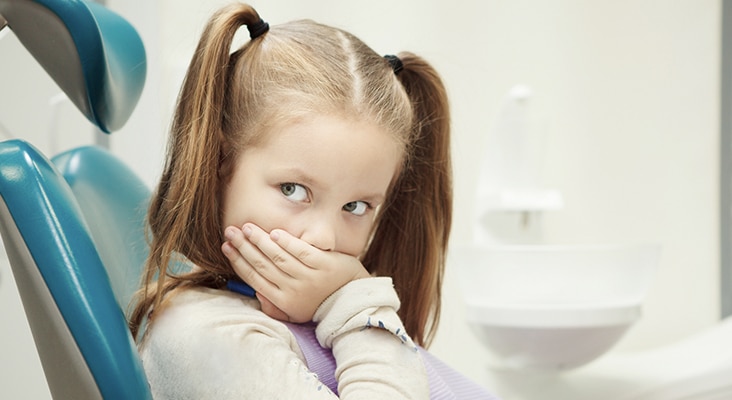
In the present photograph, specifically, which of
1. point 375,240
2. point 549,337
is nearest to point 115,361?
point 375,240

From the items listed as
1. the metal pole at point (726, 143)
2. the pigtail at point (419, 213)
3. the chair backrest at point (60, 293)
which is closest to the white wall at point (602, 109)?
the metal pole at point (726, 143)

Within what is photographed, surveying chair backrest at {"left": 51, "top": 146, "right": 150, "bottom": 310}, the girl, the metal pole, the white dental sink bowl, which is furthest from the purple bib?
the metal pole

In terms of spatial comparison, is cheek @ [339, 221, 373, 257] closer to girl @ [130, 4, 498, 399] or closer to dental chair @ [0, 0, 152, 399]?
girl @ [130, 4, 498, 399]

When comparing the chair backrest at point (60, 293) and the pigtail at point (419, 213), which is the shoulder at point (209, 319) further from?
the pigtail at point (419, 213)

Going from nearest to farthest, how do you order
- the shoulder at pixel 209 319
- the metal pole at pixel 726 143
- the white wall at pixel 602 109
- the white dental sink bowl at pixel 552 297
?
the shoulder at pixel 209 319 < the white dental sink bowl at pixel 552 297 < the white wall at pixel 602 109 < the metal pole at pixel 726 143

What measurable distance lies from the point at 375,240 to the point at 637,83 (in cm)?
163

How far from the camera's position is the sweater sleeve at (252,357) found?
0.64m

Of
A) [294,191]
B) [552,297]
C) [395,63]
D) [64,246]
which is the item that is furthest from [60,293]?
[552,297]

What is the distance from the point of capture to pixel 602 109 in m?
2.29

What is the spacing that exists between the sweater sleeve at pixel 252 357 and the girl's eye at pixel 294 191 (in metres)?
0.11

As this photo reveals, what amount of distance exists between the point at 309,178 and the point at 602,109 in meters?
1.76

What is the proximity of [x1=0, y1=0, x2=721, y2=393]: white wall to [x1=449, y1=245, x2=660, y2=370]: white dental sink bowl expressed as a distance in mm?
328

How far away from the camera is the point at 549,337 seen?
1.63m

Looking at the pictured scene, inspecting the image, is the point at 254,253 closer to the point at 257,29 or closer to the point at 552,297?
the point at 257,29
